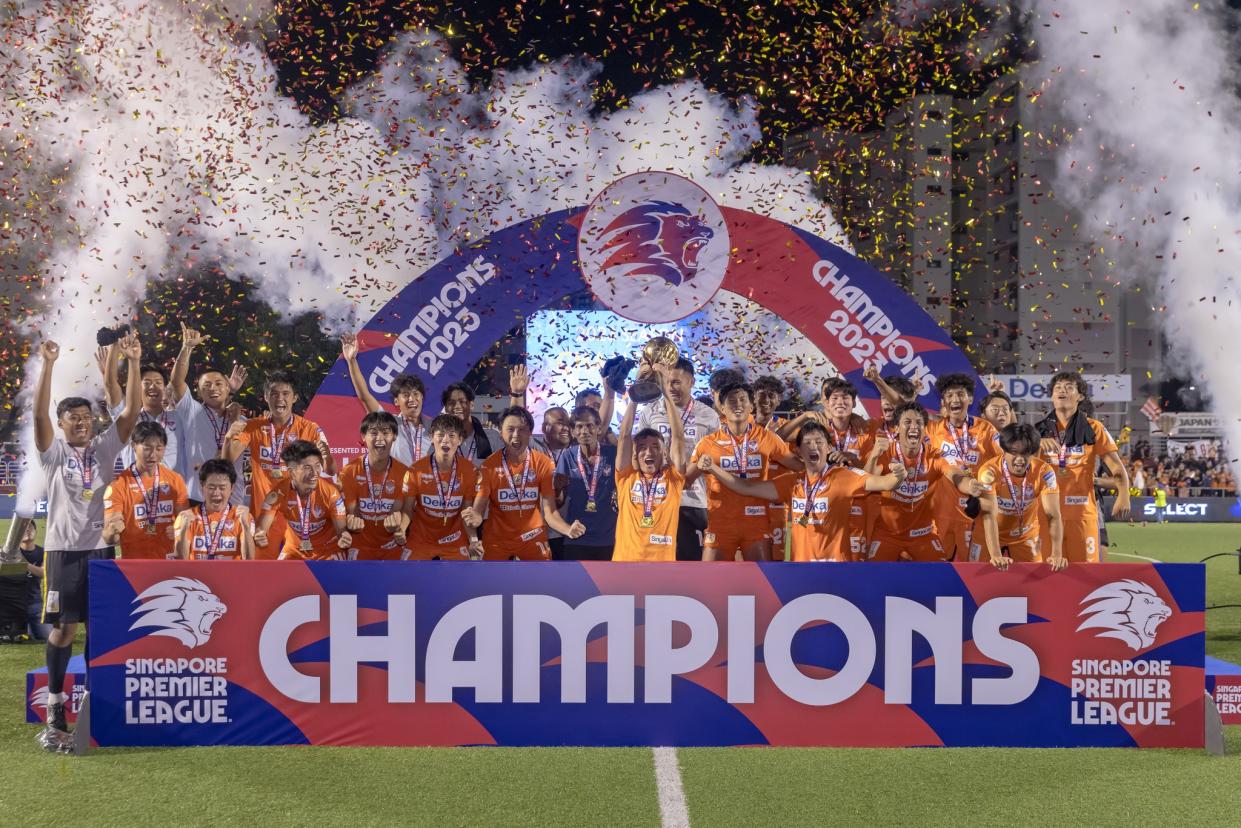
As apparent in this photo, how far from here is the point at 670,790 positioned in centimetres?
540

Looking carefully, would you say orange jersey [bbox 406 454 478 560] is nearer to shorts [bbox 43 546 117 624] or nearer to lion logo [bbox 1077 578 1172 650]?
shorts [bbox 43 546 117 624]

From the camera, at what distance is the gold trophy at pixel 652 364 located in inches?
318

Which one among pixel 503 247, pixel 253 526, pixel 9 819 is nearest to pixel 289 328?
pixel 503 247

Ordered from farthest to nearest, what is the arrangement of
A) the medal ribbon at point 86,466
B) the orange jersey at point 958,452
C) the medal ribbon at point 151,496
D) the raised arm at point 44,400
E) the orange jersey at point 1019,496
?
the orange jersey at point 958,452 → the orange jersey at point 1019,496 → the medal ribbon at point 151,496 → the medal ribbon at point 86,466 → the raised arm at point 44,400

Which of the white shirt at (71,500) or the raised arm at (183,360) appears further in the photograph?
the raised arm at (183,360)

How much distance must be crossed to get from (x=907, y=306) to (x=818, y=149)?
78250 millimetres

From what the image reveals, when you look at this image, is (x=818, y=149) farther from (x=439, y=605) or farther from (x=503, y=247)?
(x=439, y=605)

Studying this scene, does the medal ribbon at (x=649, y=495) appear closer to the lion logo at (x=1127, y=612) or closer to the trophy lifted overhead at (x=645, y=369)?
the trophy lifted overhead at (x=645, y=369)

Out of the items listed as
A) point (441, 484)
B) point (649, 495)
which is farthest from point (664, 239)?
point (441, 484)

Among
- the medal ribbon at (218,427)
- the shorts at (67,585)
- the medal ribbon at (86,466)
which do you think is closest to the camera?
the shorts at (67,585)

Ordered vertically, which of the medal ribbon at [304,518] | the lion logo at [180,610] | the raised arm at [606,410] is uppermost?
the raised arm at [606,410]

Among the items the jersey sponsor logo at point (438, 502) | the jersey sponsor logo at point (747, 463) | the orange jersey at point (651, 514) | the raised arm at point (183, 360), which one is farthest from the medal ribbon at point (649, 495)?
the raised arm at point (183, 360)

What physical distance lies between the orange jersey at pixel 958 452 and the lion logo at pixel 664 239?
3.31 m

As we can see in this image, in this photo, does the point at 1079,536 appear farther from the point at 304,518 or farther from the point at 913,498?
the point at 304,518
